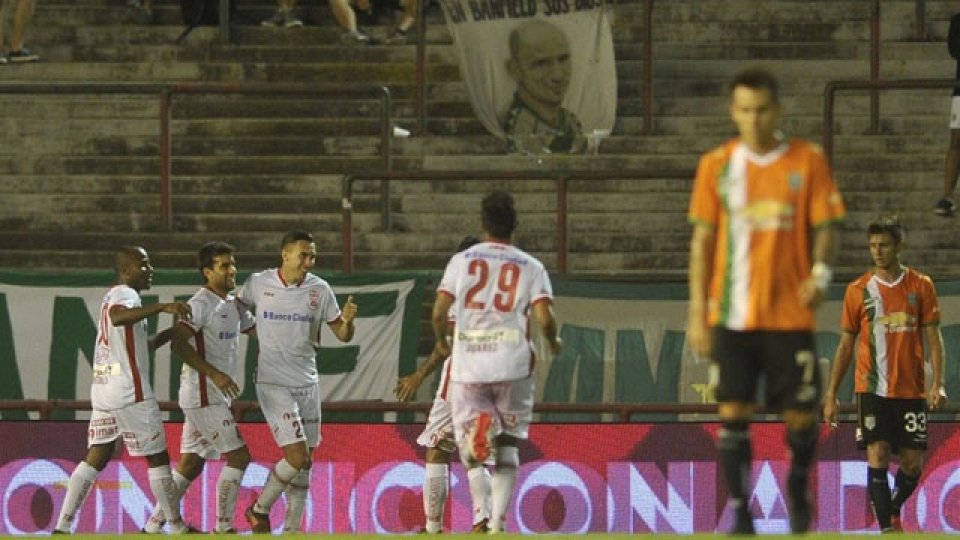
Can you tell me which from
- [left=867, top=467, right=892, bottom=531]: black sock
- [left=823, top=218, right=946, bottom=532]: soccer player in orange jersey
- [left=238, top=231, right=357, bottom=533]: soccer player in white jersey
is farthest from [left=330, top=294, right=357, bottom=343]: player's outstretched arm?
[left=867, top=467, right=892, bottom=531]: black sock

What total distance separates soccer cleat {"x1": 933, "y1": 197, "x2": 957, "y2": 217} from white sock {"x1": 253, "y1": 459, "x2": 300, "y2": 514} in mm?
6102

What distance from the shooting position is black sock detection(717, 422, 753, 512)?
10.7 metres

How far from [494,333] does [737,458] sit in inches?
101

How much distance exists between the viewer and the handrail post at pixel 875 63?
68.0 feet

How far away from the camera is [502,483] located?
1298 cm

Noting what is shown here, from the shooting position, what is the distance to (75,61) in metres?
22.4

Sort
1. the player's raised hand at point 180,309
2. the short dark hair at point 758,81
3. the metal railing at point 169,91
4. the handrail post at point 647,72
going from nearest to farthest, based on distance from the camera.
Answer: the short dark hair at point 758,81
the player's raised hand at point 180,309
the metal railing at point 169,91
the handrail post at point 647,72

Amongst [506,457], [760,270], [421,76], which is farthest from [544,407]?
[760,270]

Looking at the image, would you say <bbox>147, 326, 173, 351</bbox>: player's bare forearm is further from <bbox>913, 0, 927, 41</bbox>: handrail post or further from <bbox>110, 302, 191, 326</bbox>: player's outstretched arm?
<bbox>913, 0, 927, 41</bbox>: handrail post

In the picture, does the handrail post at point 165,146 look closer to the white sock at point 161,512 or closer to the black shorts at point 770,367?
the white sock at point 161,512

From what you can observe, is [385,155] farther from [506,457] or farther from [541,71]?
[506,457]

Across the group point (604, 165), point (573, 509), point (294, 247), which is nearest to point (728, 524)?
point (573, 509)

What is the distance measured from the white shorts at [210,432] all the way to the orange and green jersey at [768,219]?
5824mm

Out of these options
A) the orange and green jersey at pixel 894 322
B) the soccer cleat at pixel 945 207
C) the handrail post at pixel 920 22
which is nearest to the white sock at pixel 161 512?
the orange and green jersey at pixel 894 322
